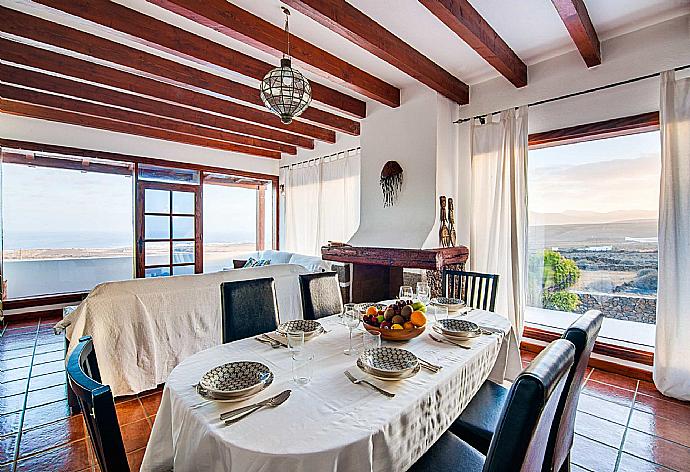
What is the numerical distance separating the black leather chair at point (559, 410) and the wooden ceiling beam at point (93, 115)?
15.9ft

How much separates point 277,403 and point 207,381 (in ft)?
0.91

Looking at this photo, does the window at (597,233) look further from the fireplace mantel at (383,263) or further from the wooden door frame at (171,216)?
the wooden door frame at (171,216)

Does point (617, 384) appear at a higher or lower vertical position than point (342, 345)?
lower

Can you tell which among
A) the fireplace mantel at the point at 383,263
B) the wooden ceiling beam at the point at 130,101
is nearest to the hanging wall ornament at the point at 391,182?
the fireplace mantel at the point at 383,263

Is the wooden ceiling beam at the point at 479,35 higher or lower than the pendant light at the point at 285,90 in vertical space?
higher

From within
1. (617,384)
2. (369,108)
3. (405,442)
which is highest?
(369,108)

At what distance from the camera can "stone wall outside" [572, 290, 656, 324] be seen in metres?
3.00

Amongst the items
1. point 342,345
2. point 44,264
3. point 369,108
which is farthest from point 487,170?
point 44,264

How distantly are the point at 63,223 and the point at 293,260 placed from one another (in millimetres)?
3991

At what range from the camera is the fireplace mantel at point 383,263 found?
10.7 ft

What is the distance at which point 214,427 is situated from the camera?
3.35 feet

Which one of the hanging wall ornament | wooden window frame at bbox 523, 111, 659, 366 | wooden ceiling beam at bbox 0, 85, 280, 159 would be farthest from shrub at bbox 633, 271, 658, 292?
wooden ceiling beam at bbox 0, 85, 280, 159

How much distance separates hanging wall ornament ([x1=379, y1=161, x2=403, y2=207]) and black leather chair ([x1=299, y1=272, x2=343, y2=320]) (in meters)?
1.69

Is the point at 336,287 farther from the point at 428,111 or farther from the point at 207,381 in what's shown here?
the point at 428,111
